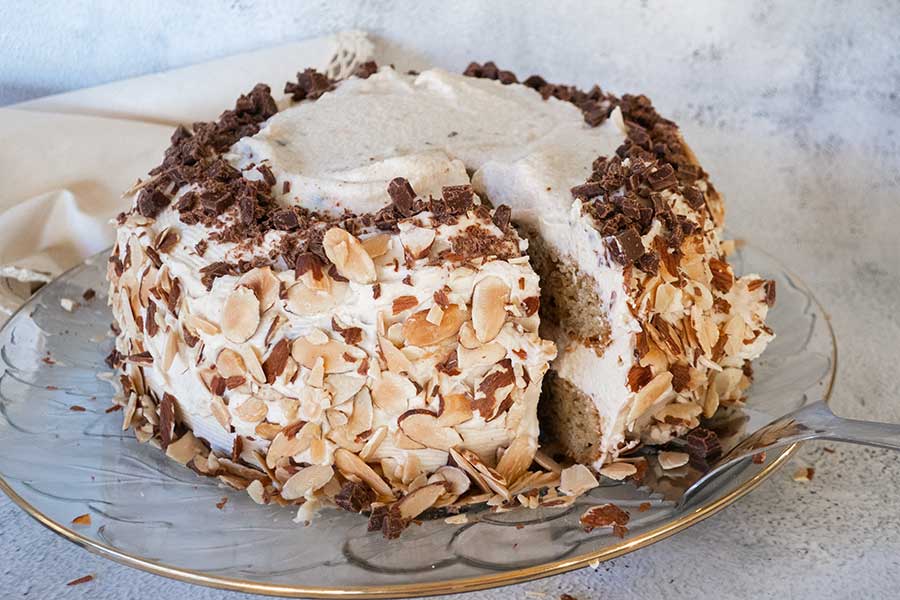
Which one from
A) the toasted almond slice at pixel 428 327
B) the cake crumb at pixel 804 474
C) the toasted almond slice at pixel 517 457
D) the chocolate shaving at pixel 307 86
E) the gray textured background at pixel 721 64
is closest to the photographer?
the toasted almond slice at pixel 428 327

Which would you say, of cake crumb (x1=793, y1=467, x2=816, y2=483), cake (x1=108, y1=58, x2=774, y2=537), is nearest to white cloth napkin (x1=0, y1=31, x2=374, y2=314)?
cake (x1=108, y1=58, x2=774, y2=537)

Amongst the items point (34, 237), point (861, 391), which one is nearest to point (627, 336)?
point (861, 391)

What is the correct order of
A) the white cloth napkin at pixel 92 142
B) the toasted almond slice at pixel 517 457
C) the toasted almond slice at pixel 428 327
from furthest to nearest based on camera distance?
the white cloth napkin at pixel 92 142 < the toasted almond slice at pixel 517 457 < the toasted almond slice at pixel 428 327

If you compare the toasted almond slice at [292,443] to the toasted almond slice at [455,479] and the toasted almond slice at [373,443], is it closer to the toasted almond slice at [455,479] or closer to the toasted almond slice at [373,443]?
the toasted almond slice at [373,443]

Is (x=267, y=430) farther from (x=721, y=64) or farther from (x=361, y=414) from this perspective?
(x=721, y=64)

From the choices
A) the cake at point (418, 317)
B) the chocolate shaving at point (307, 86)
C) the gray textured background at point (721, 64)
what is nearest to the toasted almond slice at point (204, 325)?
the cake at point (418, 317)
